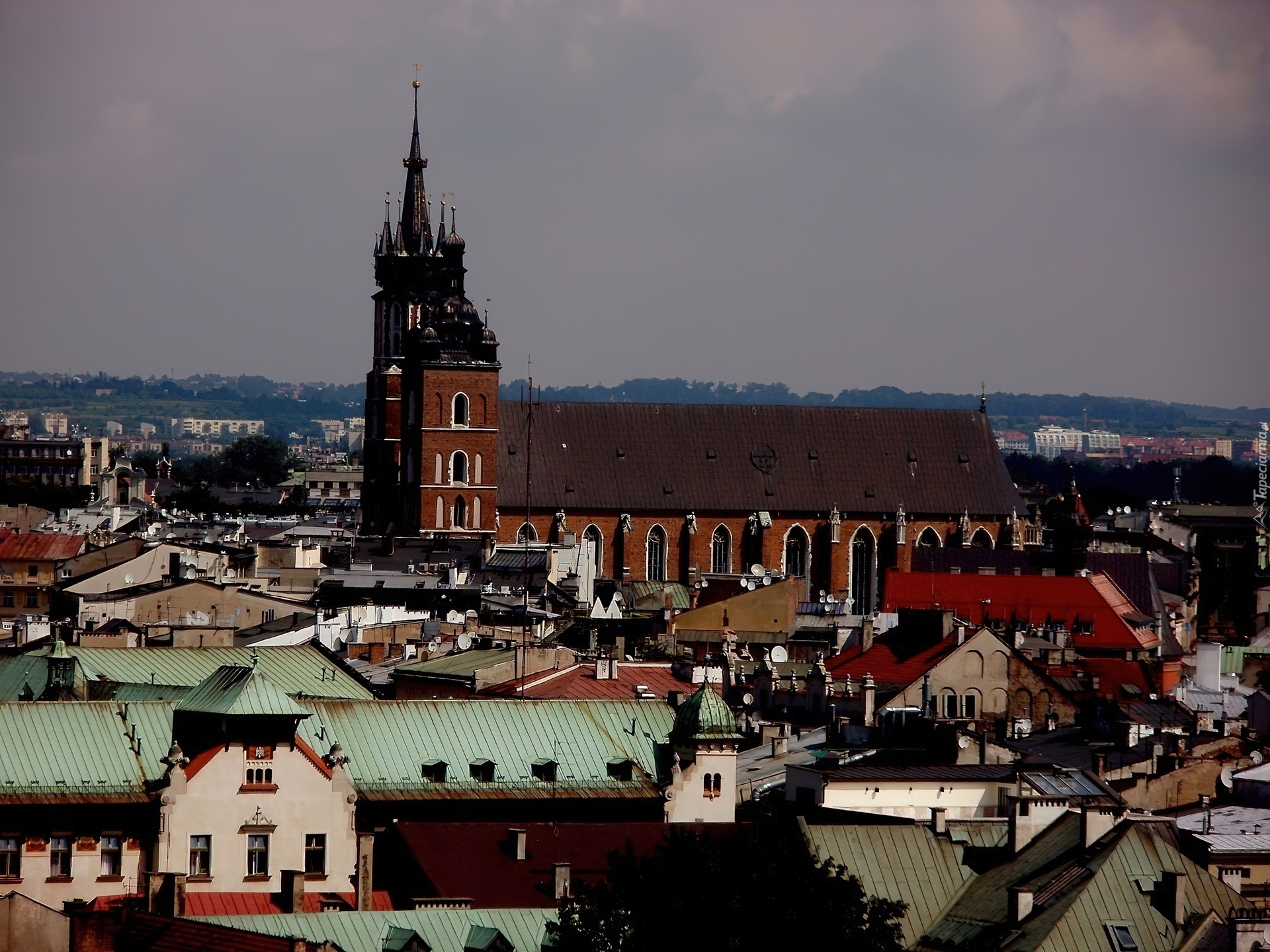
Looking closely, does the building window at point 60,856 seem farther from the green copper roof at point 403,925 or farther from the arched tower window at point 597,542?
the arched tower window at point 597,542

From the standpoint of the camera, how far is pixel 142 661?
61531 millimetres

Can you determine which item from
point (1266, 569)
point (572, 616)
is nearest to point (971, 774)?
point (572, 616)

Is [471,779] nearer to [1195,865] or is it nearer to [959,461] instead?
[1195,865]

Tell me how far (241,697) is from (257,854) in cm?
256

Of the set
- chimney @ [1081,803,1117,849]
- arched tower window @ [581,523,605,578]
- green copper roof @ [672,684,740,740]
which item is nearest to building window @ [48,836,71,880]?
green copper roof @ [672,684,740,740]

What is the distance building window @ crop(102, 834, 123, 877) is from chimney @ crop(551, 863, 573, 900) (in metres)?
7.06

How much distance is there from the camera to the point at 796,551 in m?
Answer: 138

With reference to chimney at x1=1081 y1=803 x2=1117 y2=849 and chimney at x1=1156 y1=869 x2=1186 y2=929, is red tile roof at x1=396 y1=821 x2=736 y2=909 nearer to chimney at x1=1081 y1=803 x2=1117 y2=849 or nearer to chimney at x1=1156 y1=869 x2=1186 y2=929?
chimney at x1=1081 y1=803 x2=1117 y2=849

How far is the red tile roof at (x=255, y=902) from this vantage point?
156 ft

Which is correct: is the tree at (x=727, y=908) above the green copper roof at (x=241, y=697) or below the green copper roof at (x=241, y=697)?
below

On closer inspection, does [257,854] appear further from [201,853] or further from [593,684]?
[593,684]

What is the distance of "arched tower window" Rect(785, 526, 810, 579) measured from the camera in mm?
137125

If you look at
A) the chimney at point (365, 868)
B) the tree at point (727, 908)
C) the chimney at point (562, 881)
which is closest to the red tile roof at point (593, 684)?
the chimney at point (365, 868)

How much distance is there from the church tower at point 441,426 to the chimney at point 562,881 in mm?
82124
